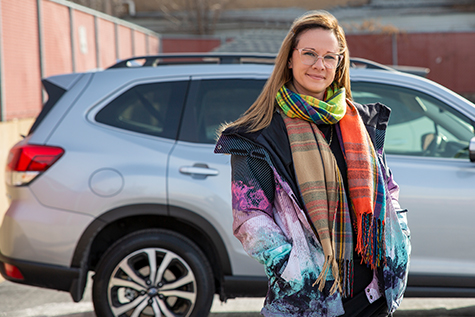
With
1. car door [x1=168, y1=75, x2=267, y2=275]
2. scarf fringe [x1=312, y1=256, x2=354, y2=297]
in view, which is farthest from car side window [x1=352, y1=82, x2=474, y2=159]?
scarf fringe [x1=312, y1=256, x2=354, y2=297]

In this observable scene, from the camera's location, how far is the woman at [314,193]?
177 cm

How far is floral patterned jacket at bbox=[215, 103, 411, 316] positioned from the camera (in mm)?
1731

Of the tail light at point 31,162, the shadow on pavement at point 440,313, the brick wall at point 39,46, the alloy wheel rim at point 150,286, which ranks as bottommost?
the shadow on pavement at point 440,313

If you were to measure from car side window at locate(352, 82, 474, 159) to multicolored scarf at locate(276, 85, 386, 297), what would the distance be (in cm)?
167

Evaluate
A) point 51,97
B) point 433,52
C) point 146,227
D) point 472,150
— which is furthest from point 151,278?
point 433,52

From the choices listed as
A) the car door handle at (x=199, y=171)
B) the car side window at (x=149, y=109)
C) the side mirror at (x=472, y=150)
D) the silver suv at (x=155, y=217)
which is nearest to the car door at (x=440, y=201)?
the silver suv at (x=155, y=217)

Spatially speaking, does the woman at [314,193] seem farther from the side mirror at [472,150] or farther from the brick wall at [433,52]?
the brick wall at [433,52]

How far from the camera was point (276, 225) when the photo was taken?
1774 mm

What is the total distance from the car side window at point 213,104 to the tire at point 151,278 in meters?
0.70

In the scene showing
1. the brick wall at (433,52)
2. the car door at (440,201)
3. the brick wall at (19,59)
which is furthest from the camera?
the brick wall at (433,52)

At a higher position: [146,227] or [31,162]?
[31,162]

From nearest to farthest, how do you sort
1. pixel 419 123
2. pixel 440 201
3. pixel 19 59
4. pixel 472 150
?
pixel 472 150
pixel 440 201
pixel 419 123
pixel 19 59

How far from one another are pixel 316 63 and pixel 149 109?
1872 millimetres

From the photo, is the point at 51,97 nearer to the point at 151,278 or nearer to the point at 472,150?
the point at 151,278
